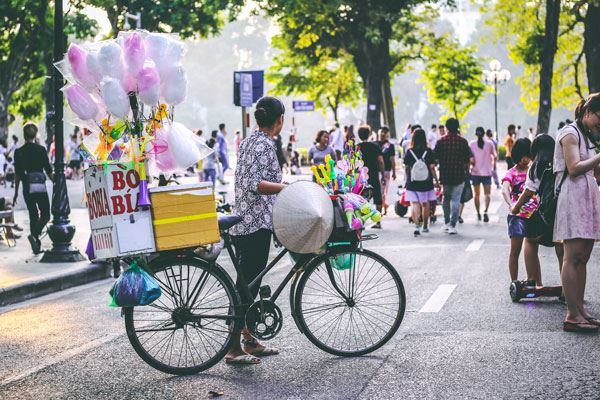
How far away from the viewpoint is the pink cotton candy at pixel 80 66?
6242 millimetres

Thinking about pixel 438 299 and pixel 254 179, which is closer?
pixel 254 179

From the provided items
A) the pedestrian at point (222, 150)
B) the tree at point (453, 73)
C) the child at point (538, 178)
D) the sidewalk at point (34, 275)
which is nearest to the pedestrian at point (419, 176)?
the sidewalk at point (34, 275)

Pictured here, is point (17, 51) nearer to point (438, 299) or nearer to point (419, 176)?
point (419, 176)

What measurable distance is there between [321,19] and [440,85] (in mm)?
10749

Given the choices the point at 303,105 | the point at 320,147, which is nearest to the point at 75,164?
the point at 303,105

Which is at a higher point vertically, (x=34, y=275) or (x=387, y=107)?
(x=387, y=107)

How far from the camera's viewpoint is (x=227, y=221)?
21.5ft

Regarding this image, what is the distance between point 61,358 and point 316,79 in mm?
43701

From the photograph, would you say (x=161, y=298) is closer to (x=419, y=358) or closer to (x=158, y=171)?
(x=158, y=171)

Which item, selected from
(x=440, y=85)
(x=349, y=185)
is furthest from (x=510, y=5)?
(x=349, y=185)

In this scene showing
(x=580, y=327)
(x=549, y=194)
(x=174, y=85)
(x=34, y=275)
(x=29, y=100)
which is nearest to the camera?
(x=174, y=85)

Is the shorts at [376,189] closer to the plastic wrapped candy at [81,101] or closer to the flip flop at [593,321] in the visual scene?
the flip flop at [593,321]

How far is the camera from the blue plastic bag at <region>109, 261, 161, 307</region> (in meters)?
6.14

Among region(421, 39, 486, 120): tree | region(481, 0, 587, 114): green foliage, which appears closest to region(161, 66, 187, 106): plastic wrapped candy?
region(481, 0, 587, 114): green foliage
